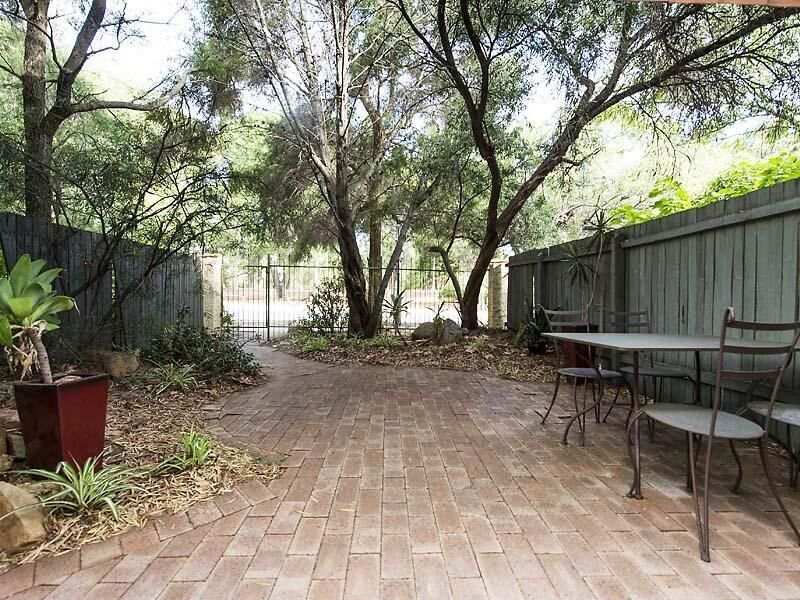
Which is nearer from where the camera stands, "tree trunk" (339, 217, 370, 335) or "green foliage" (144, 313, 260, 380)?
"green foliage" (144, 313, 260, 380)

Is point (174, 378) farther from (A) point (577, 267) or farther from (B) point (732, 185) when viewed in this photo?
(B) point (732, 185)

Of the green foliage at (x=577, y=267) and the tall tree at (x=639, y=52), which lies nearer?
the tall tree at (x=639, y=52)

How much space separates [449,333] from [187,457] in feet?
16.9

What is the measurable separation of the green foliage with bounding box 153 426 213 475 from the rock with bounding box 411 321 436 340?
518cm

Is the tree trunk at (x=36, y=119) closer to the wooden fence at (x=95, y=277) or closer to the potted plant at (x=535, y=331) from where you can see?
the wooden fence at (x=95, y=277)

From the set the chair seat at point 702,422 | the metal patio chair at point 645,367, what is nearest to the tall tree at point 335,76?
the metal patio chair at point 645,367

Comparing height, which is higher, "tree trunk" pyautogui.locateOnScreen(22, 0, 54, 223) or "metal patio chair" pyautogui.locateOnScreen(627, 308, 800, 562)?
"tree trunk" pyautogui.locateOnScreen(22, 0, 54, 223)

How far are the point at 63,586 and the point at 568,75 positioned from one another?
683 cm

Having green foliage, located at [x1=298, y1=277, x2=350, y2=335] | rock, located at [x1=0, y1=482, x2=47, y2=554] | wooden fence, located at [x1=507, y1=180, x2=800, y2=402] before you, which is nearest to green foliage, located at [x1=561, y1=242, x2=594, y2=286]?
wooden fence, located at [x1=507, y1=180, x2=800, y2=402]

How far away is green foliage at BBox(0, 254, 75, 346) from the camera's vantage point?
84.1 inches

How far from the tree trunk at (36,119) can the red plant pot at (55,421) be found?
7.83 ft

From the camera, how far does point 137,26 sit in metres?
5.18

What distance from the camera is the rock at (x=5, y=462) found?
7.46 feet

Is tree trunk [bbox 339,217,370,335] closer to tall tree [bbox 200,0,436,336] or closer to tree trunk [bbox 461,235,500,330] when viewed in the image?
tall tree [bbox 200,0,436,336]
